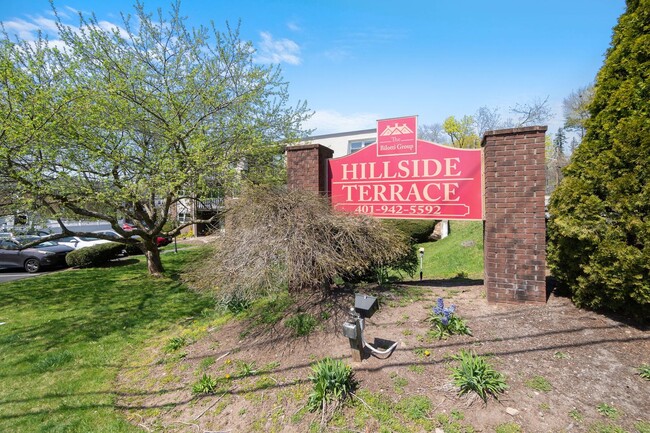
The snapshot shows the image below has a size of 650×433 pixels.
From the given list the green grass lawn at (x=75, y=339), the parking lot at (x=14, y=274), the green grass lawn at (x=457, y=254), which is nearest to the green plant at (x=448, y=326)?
the green grass lawn at (x=75, y=339)

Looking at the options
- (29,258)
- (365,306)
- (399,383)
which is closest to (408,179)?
(365,306)

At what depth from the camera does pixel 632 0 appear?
13.2 feet

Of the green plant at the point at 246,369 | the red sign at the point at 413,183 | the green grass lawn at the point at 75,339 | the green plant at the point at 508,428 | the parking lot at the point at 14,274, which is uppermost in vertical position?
the red sign at the point at 413,183

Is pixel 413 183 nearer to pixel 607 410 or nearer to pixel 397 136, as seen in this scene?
pixel 397 136

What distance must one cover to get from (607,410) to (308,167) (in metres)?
5.43

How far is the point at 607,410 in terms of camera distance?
2.65 m

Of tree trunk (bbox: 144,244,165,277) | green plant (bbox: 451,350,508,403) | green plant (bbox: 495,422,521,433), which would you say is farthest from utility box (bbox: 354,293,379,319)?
tree trunk (bbox: 144,244,165,277)

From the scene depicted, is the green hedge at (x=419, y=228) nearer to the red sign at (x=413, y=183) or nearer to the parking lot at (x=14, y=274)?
the red sign at (x=413, y=183)

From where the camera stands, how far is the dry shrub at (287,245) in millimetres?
4203

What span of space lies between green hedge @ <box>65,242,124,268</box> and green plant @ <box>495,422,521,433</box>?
1561 centimetres

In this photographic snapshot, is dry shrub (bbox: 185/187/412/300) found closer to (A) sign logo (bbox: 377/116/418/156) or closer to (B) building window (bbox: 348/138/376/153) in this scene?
(A) sign logo (bbox: 377/116/418/156)

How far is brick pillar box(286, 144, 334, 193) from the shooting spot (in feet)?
21.0

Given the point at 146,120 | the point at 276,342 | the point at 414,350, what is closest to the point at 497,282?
the point at 414,350

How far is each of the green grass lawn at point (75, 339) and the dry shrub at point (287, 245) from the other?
188cm
